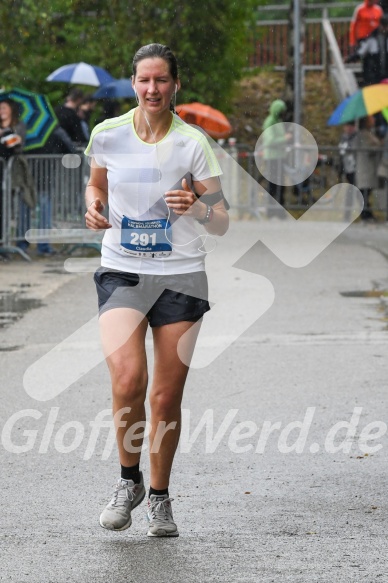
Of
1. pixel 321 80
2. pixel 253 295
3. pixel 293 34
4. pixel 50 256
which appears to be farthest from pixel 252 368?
pixel 321 80

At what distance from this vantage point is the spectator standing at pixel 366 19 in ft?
83.4

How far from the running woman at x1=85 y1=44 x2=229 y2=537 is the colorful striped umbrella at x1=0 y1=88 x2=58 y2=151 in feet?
36.5

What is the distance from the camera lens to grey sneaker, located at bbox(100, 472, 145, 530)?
5.48 meters

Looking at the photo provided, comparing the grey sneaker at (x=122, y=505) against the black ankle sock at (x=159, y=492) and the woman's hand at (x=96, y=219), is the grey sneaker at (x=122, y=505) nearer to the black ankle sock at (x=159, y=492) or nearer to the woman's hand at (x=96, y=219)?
the black ankle sock at (x=159, y=492)

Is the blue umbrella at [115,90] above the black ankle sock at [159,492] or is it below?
above

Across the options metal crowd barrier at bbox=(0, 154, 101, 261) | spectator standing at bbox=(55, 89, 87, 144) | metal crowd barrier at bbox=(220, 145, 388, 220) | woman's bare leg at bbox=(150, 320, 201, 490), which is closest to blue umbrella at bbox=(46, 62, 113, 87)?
spectator standing at bbox=(55, 89, 87, 144)

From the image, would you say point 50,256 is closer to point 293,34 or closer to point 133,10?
point 133,10

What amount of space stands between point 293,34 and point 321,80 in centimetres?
630

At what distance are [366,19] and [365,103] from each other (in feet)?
15.9

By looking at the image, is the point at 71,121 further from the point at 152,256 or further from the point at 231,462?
the point at 152,256

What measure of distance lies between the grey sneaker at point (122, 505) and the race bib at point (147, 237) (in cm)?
96

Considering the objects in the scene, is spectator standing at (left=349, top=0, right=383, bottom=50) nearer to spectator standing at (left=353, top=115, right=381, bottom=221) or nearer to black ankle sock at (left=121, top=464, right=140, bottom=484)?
spectator standing at (left=353, top=115, right=381, bottom=221)

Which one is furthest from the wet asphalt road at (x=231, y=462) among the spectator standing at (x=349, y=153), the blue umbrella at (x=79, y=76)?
the spectator standing at (x=349, y=153)

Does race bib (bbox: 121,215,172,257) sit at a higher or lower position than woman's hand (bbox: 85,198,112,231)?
lower
